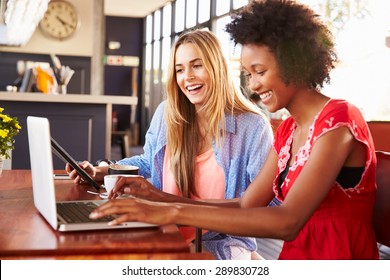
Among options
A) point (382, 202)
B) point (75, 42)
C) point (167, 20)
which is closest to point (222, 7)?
point (75, 42)

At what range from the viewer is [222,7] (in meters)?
8.39

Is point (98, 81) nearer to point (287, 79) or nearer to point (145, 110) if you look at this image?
point (145, 110)

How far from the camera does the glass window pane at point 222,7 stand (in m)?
8.06

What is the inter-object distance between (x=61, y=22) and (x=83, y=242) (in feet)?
27.1

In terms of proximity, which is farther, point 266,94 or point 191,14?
point 191,14

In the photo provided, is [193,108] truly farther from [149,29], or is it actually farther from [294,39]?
[149,29]

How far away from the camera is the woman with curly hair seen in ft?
4.20

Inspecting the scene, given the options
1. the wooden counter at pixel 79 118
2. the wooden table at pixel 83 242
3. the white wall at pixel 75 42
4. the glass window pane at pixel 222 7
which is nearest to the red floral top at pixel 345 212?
the wooden table at pixel 83 242

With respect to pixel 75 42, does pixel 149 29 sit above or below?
above

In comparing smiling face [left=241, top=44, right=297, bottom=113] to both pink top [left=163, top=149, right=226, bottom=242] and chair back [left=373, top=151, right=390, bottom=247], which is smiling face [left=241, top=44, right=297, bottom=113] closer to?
chair back [left=373, top=151, right=390, bottom=247]

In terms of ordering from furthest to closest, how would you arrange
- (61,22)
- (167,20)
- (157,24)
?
(157,24)
(167,20)
(61,22)

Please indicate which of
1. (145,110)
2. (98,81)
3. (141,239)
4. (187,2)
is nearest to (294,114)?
(141,239)

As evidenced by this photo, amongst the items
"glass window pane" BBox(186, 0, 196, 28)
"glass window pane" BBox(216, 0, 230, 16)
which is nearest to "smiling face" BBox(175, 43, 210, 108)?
"glass window pane" BBox(216, 0, 230, 16)

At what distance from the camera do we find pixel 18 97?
4637 millimetres
